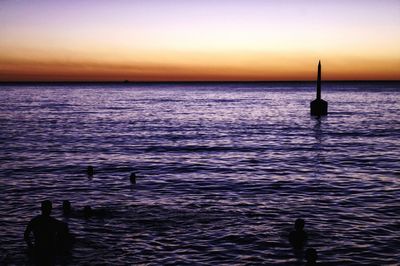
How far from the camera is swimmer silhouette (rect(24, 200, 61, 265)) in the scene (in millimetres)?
12336

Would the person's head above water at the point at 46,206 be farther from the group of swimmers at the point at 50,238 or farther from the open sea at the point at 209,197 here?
the open sea at the point at 209,197

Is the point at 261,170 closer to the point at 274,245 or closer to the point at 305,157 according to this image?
the point at 305,157

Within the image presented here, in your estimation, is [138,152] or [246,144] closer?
[138,152]

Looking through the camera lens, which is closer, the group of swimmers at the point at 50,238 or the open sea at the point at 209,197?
the group of swimmers at the point at 50,238

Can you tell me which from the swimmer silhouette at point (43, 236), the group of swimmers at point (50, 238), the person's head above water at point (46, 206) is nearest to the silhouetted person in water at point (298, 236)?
the group of swimmers at point (50, 238)

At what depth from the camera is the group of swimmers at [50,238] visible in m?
12.0

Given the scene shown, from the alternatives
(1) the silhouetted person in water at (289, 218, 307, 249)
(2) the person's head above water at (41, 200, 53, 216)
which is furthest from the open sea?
(2) the person's head above water at (41, 200, 53, 216)

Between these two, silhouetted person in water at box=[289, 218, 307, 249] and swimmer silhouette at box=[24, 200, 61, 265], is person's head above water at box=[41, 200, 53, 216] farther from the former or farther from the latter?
silhouetted person in water at box=[289, 218, 307, 249]

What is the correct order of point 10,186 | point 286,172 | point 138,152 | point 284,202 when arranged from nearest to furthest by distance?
1. point 284,202
2. point 10,186
3. point 286,172
4. point 138,152

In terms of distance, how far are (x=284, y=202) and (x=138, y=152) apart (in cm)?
1696

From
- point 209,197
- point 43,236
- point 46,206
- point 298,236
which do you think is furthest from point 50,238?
point 209,197

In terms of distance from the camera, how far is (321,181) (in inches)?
927

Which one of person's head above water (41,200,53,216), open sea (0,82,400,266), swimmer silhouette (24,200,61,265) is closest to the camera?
person's head above water (41,200,53,216)

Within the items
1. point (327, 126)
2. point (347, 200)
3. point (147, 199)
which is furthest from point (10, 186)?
point (327, 126)
